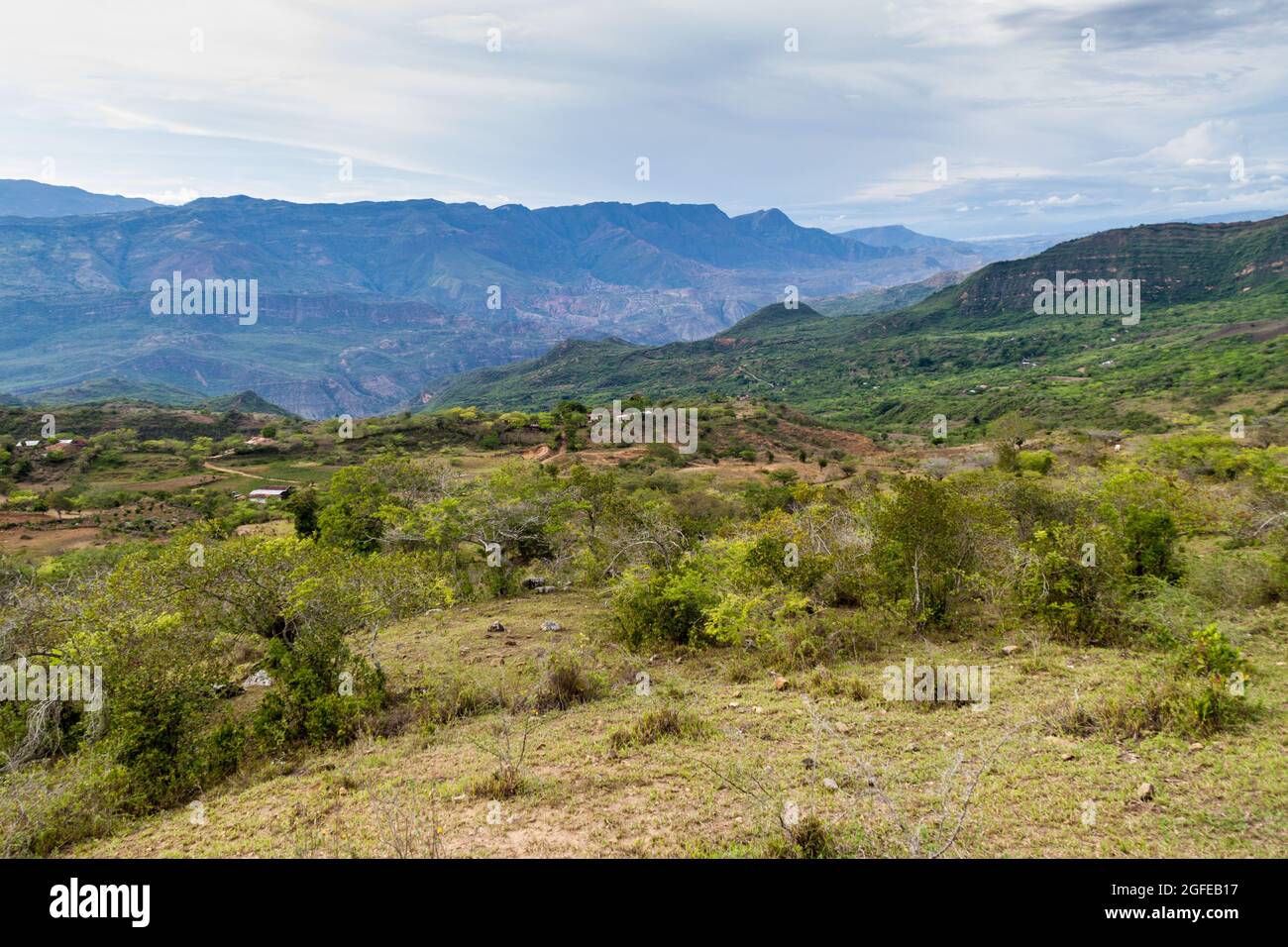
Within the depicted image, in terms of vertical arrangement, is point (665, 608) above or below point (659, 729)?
→ above

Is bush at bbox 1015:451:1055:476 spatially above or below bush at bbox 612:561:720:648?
above

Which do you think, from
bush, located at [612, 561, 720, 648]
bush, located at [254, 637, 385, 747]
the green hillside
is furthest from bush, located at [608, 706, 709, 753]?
the green hillside

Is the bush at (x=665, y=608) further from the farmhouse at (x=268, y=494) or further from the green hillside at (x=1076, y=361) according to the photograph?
the green hillside at (x=1076, y=361)

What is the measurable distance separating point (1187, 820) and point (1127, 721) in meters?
2.17

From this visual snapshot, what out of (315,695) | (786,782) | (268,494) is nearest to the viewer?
(786,782)

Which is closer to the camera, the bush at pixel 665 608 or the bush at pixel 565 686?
the bush at pixel 565 686

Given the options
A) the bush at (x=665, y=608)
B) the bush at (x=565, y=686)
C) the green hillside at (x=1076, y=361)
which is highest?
the green hillside at (x=1076, y=361)

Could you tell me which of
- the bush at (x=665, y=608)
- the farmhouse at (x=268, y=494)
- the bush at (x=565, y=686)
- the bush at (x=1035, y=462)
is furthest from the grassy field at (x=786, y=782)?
the farmhouse at (x=268, y=494)

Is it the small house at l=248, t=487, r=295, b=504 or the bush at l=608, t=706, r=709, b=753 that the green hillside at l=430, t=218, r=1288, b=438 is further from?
the small house at l=248, t=487, r=295, b=504

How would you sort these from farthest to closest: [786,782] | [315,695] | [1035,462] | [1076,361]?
[1076,361] → [1035,462] → [315,695] → [786,782]

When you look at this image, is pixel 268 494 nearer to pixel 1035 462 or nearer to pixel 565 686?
pixel 565 686

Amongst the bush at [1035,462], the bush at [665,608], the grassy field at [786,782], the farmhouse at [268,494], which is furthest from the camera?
the farmhouse at [268,494]

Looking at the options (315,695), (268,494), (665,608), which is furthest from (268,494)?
(665,608)
